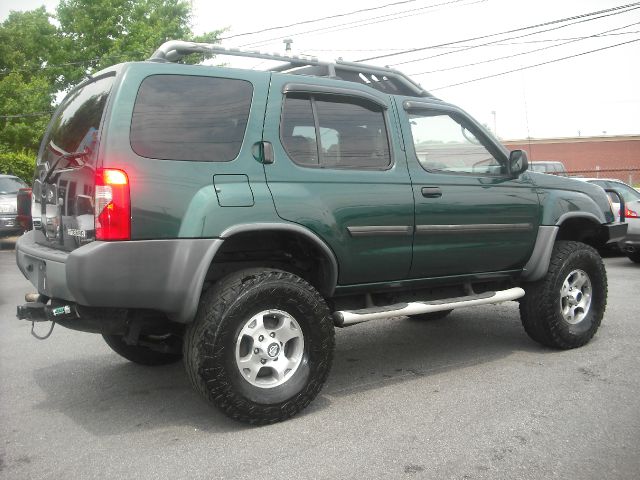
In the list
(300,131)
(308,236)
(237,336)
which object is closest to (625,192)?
(300,131)

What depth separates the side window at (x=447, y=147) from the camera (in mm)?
4715

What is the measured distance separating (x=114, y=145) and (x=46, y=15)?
90.1 feet

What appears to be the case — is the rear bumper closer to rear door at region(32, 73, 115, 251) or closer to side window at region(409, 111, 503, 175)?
rear door at region(32, 73, 115, 251)

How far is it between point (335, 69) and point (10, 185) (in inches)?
523

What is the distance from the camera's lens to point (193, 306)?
3.57 metres

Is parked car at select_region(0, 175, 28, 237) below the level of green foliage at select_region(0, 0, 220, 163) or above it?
below

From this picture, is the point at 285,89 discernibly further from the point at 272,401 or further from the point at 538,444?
the point at 538,444

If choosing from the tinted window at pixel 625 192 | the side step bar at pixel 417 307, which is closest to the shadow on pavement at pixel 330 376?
the side step bar at pixel 417 307

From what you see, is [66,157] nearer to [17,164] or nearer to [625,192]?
[625,192]

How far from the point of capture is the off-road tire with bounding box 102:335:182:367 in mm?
4762

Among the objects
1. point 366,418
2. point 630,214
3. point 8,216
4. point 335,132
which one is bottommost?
point 366,418

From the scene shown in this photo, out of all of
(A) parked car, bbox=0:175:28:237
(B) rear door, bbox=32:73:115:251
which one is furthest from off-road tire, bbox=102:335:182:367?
(A) parked car, bbox=0:175:28:237

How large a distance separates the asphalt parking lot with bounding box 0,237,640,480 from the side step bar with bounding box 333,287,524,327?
19.9 inches

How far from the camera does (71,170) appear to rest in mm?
3766
